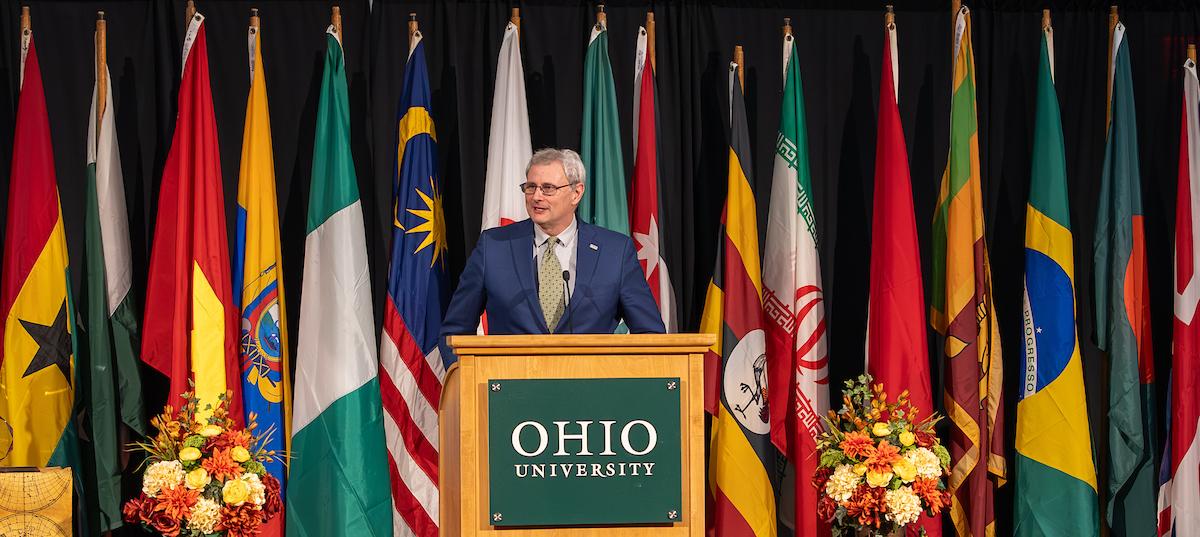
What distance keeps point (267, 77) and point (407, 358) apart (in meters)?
1.33

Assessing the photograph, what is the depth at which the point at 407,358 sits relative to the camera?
5195 millimetres

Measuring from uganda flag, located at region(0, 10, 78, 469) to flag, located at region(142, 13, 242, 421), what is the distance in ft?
1.03

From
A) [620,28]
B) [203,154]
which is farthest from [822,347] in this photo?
[203,154]

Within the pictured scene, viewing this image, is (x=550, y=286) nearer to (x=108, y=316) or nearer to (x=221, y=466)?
(x=221, y=466)

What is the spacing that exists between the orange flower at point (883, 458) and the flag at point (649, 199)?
1.16 m

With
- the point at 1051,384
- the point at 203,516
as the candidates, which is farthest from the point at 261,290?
the point at 1051,384

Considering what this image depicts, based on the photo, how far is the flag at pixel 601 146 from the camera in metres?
5.25

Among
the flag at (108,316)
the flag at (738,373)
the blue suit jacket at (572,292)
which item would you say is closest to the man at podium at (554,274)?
the blue suit jacket at (572,292)

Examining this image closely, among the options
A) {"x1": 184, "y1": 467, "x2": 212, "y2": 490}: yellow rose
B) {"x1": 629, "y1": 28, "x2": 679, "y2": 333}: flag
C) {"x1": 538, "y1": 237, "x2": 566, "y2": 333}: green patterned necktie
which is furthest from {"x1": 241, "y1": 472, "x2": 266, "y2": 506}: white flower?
{"x1": 629, "y1": 28, "x2": 679, "y2": 333}: flag

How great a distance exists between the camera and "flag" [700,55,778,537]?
5.26 meters

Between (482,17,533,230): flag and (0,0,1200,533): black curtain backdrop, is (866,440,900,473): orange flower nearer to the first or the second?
(0,0,1200,533): black curtain backdrop

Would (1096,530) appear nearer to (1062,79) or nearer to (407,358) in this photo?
(1062,79)

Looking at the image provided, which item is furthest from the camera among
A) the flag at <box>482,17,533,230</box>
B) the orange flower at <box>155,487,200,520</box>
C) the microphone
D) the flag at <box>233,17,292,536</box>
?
the flag at <box>482,17,533,230</box>

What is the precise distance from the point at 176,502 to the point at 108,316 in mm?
1222
